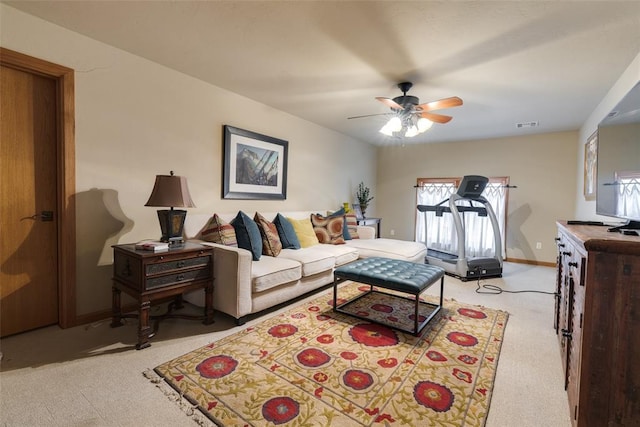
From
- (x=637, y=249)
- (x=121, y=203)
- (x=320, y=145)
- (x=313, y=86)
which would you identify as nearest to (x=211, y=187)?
(x=121, y=203)

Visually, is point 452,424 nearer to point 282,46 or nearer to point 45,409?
point 45,409

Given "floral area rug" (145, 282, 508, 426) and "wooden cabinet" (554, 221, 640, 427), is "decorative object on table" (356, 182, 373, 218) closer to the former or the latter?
"floral area rug" (145, 282, 508, 426)

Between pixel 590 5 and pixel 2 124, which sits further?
pixel 2 124

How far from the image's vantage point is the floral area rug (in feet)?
4.78

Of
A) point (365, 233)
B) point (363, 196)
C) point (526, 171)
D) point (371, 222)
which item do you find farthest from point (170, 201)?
point (526, 171)

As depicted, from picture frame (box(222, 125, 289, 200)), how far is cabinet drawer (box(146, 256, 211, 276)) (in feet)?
4.00

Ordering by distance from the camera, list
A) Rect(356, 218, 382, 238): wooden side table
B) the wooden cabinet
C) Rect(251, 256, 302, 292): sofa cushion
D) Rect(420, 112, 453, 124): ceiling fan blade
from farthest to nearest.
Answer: Rect(356, 218, 382, 238): wooden side table < Rect(420, 112, 453, 124): ceiling fan blade < Rect(251, 256, 302, 292): sofa cushion < the wooden cabinet

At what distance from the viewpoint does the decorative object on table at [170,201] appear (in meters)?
2.32

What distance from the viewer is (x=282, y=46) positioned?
2385 millimetres

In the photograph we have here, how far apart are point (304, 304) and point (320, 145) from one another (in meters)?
2.89

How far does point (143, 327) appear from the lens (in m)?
2.07

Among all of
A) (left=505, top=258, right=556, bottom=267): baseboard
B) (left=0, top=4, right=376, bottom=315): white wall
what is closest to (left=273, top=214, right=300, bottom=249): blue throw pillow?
(left=0, top=4, right=376, bottom=315): white wall

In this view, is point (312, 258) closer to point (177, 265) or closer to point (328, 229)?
point (328, 229)

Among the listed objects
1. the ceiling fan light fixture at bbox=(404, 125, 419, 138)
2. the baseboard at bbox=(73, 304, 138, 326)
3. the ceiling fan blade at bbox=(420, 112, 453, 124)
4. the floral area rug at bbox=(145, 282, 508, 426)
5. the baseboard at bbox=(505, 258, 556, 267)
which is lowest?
the floral area rug at bbox=(145, 282, 508, 426)
